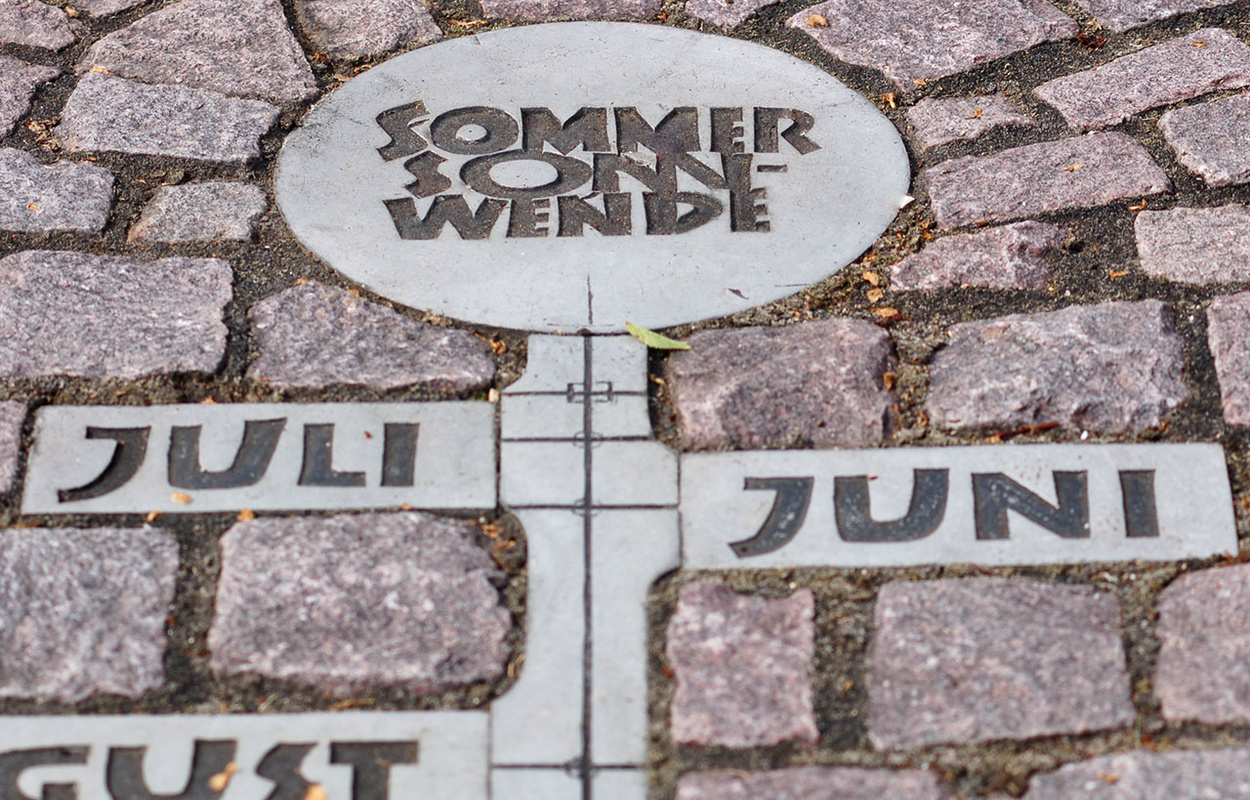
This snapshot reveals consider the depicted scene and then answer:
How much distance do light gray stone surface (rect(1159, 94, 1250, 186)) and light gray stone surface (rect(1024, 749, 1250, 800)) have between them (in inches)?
55.1

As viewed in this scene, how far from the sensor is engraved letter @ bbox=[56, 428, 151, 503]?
2311 millimetres

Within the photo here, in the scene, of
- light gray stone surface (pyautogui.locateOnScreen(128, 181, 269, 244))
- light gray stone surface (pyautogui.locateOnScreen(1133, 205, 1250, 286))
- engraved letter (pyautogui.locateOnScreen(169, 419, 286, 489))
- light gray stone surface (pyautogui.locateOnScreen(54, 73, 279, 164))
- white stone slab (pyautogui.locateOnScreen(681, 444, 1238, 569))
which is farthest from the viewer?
light gray stone surface (pyautogui.locateOnScreen(54, 73, 279, 164))

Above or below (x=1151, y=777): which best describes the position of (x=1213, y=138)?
above

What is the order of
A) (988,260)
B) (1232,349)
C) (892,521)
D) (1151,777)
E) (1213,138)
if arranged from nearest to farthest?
(1151,777) < (892,521) < (1232,349) < (988,260) < (1213,138)

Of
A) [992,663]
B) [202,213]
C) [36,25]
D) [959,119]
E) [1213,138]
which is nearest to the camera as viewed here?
[992,663]

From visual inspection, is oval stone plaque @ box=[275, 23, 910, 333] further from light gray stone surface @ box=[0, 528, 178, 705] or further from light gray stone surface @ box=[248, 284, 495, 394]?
light gray stone surface @ box=[0, 528, 178, 705]

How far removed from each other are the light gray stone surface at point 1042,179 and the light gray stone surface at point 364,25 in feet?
4.17

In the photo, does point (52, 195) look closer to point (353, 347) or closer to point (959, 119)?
point (353, 347)

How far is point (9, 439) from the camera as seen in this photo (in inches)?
93.7

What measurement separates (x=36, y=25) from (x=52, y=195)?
78cm

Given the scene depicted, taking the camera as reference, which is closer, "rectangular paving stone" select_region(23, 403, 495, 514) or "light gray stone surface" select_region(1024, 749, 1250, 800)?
"light gray stone surface" select_region(1024, 749, 1250, 800)

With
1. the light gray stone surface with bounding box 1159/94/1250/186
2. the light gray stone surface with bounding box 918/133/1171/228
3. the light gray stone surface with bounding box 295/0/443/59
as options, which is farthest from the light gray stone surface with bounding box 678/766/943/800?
the light gray stone surface with bounding box 295/0/443/59

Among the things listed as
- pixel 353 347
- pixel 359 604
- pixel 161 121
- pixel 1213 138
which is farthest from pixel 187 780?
pixel 1213 138

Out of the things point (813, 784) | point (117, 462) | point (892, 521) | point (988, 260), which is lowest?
point (813, 784)
